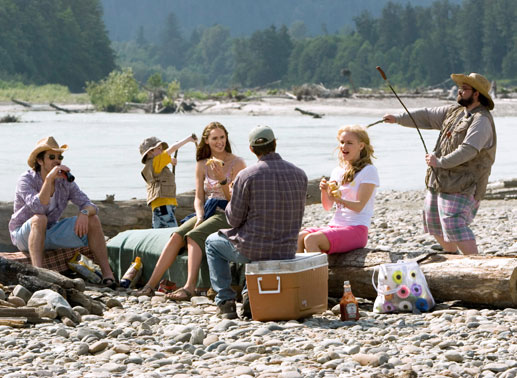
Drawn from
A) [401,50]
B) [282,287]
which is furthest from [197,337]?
[401,50]

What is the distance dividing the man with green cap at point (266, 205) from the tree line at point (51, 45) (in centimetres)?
9501

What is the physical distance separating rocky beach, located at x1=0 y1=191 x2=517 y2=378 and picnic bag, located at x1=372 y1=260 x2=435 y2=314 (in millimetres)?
104

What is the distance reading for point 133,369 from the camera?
5328 mm

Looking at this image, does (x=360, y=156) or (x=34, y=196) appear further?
(x=34, y=196)

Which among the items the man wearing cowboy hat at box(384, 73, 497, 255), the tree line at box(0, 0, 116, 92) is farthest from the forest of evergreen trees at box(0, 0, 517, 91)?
the man wearing cowboy hat at box(384, 73, 497, 255)

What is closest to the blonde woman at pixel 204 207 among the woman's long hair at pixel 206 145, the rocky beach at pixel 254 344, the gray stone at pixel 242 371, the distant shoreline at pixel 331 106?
the woman's long hair at pixel 206 145

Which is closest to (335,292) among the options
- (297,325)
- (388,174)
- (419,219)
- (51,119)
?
(297,325)

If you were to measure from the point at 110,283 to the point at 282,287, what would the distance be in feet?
7.50

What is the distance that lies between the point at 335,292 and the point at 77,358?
2435 mm

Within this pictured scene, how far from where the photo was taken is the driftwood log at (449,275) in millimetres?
6629

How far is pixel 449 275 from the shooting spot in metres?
6.85

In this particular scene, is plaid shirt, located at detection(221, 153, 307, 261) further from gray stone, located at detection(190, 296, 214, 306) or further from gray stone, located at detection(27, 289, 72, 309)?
gray stone, located at detection(27, 289, 72, 309)

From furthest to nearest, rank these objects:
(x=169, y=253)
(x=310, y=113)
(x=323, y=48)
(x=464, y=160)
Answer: (x=323, y=48) < (x=310, y=113) < (x=169, y=253) < (x=464, y=160)

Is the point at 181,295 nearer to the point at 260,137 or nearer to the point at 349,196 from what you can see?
the point at 349,196
